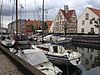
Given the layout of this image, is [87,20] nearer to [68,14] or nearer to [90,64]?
[68,14]

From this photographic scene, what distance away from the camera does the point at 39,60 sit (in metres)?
19.9

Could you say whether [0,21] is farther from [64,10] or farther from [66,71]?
[66,71]

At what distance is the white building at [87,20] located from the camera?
281 ft

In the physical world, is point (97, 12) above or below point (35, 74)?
above

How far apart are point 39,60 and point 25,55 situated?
3.88ft

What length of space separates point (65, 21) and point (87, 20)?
54.3 ft

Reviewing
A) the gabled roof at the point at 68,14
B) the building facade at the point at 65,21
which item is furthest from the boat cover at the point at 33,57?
the gabled roof at the point at 68,14

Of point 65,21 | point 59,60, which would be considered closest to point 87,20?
point 65,21

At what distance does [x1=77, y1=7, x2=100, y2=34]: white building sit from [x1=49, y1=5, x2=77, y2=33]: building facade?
889 centimetres

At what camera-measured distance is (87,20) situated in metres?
89.2

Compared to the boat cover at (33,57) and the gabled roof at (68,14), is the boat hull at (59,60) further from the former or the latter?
the gabled roof at (68,14)

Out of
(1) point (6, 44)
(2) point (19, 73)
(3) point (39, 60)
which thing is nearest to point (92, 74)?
(3) point (39, 60)

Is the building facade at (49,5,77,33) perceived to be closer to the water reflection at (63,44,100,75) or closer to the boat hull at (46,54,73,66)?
the water reflection at (63,44,100,75)

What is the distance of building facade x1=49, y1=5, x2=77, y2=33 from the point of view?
10156cm
